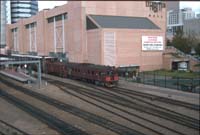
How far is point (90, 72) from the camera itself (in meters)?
49.9

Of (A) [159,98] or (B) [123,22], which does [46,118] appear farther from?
(B) [123,22]

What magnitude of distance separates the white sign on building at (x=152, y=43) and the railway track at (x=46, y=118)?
36.4m

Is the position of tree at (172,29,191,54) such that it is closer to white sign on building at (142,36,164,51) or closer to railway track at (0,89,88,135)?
white sign on building at (142,36,164,51)

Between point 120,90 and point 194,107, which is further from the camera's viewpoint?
point 120,90

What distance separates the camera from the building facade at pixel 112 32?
6612 centimetres

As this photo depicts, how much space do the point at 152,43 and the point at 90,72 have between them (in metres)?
24.7

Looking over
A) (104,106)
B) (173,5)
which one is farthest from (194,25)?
(173,5)

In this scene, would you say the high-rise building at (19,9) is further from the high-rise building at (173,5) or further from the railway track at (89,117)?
the railway track at (89,117)

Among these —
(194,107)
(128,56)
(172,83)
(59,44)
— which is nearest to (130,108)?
(194,107)

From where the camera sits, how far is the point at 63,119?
2828 cm

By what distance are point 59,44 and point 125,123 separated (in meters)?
57.6

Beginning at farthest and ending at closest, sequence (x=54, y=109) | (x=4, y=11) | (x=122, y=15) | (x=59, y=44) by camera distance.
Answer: (x=4, y=11)
(x=59, y=44)
(x=122, y=15)
(x=54, y=109)

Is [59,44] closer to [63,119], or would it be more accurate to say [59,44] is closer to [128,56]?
[128,56]

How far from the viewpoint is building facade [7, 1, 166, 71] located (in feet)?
217
